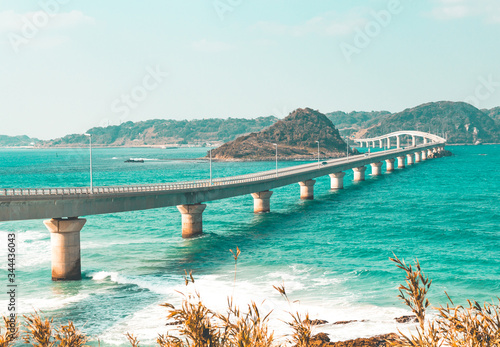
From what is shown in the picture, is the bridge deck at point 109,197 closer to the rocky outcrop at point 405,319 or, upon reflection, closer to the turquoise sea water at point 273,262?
the turquoise sea water at point 273,262

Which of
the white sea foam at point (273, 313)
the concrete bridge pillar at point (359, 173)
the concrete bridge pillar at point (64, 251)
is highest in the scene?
the concrete bridge pillar at point (359, 173)

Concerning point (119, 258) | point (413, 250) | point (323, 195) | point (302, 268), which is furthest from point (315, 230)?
point (323, 195)

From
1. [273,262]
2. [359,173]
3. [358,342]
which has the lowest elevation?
[358,342]

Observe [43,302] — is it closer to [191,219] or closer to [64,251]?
[64,251]

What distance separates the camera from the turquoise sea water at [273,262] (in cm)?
3991

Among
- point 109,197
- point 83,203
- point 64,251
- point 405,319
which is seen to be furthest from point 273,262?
point 64,251

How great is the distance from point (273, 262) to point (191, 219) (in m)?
19.7

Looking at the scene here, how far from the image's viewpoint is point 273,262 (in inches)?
2190

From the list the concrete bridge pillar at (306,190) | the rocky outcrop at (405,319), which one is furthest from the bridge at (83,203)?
the rocky outcrop at (405,319)

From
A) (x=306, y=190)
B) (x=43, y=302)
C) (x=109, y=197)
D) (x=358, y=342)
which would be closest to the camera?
(x=358, y=342)

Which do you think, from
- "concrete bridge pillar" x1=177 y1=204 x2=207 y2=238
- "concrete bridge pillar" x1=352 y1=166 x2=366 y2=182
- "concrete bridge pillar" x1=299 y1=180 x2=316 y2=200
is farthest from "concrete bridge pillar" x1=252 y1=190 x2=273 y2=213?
"concrete bridge pillar" x1=352 y1=166 x2=366 y2=182

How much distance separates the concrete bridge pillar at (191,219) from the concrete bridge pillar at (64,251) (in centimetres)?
2225

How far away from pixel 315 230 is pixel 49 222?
4028cm

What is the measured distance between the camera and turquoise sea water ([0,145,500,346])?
39906mm
